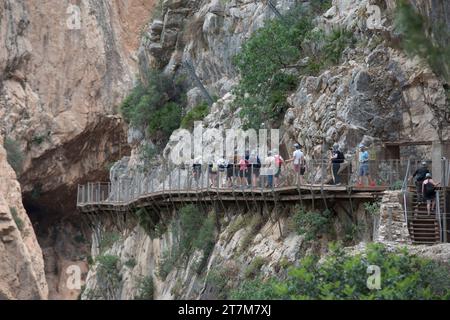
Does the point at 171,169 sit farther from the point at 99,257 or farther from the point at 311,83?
the point at 311,83

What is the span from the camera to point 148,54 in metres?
62.8

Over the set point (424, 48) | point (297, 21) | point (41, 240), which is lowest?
point (41, 240)

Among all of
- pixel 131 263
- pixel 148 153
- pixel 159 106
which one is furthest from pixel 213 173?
pixel 159 106

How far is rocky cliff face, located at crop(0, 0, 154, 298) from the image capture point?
7331 cm

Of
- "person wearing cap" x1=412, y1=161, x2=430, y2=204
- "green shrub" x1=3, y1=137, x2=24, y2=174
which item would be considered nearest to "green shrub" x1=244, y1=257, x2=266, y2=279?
"person wearing cap" x1=412, y1=161, x2=430, y2=204

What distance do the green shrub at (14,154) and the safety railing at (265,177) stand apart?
1826cm

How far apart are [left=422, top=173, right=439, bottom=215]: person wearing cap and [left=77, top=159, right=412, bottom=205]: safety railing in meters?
1.42

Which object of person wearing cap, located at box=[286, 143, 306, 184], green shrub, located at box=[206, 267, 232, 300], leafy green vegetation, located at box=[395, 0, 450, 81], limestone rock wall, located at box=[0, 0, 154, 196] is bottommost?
green shrub, located at box=[206, 267, 232, 300]

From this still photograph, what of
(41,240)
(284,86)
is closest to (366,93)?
(284,86)

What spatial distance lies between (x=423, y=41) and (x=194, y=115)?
34.0 m

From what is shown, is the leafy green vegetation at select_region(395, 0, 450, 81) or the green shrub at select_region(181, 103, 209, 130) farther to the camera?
the green shrub at select_region(181, 103, 209, 130)

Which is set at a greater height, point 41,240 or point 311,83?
point 311,83

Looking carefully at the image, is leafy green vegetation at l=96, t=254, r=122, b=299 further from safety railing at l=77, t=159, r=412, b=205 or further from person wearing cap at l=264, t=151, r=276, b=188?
person wearing cap at l=264, t=151, r=276, b=188
